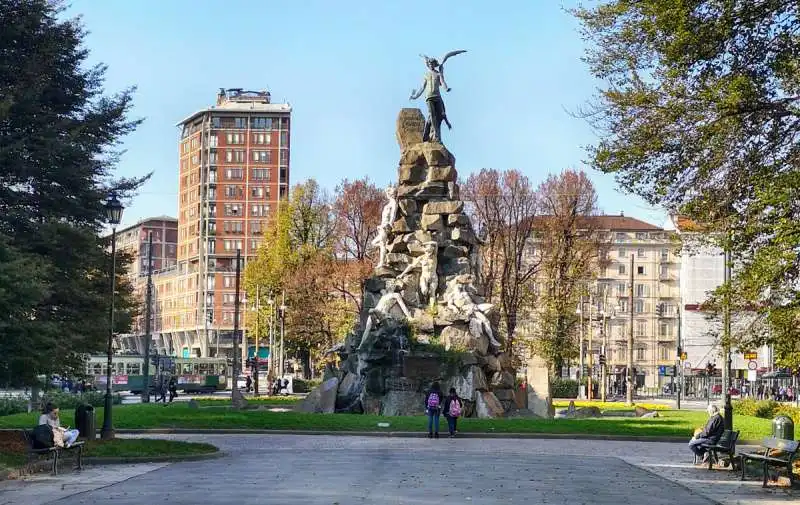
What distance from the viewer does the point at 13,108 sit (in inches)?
1013

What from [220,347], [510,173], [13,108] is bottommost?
[220,347]

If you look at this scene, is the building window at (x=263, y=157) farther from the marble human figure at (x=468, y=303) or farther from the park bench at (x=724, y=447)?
the park bench at (x=724, y=447)

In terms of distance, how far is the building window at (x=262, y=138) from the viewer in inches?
4970

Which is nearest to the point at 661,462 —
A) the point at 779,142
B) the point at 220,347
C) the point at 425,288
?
the point at 779,142

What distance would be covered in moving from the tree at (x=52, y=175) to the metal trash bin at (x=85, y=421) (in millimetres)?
1116

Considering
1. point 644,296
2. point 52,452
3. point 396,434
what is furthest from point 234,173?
point 52,452

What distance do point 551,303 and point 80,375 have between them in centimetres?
3896

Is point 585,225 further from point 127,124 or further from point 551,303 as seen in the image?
point 127,124

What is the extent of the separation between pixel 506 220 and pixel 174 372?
96.4ft

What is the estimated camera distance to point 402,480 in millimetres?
18609

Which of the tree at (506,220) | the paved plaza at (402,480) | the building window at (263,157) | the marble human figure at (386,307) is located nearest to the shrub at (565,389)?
the tree at (506,220)

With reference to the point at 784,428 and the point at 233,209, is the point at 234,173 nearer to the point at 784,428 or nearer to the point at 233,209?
the point at 233,209

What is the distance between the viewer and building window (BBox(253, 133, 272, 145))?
126m

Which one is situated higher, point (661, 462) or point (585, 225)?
point (585, 225)
